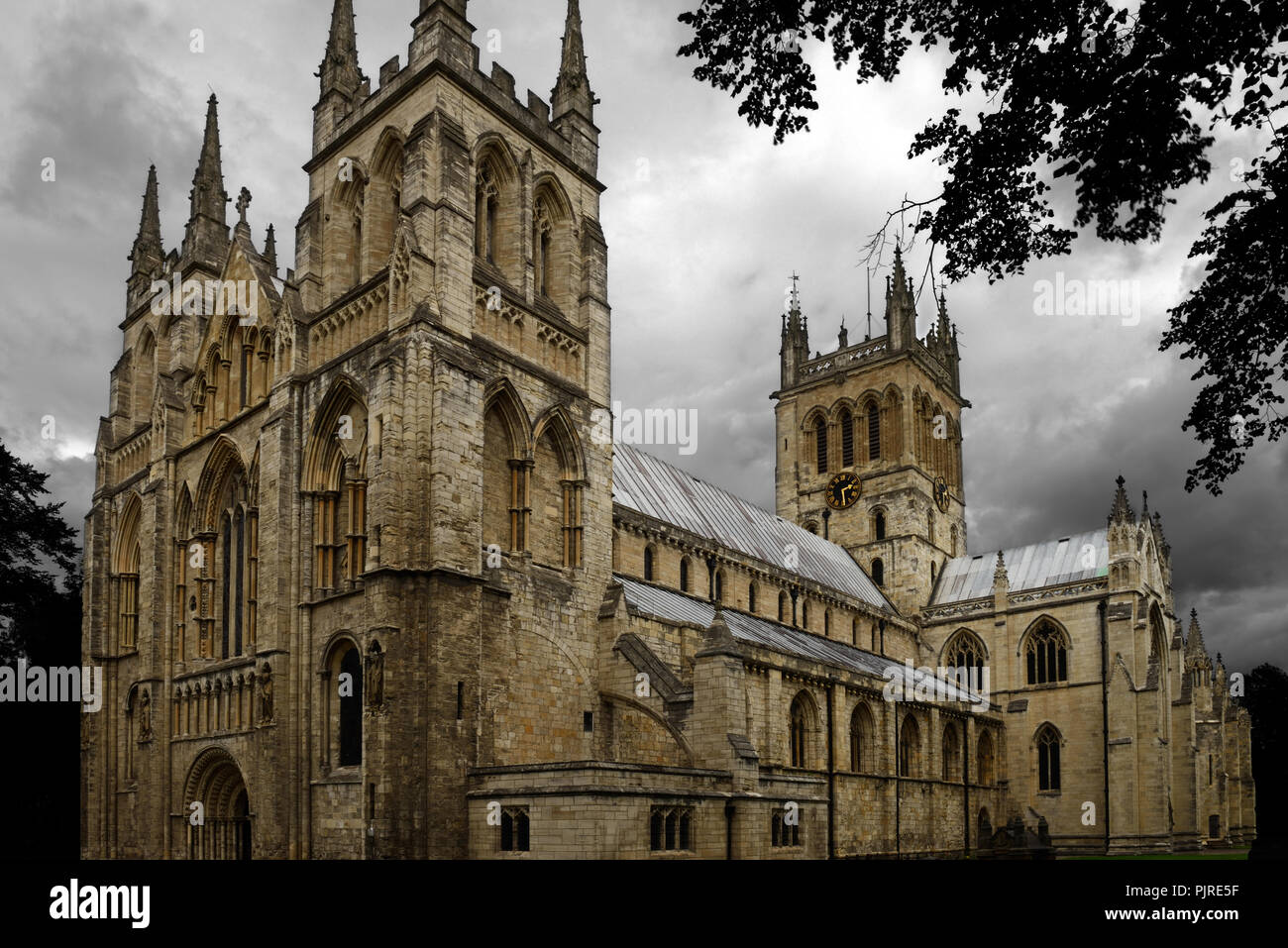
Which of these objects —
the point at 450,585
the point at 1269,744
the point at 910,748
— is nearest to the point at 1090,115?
the point at 450,585

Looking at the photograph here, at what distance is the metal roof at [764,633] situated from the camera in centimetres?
3512

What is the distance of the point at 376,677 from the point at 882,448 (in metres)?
41.5

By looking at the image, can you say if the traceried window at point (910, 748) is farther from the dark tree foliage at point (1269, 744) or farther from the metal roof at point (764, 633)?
the dark tree foliage at point (1269, 744)

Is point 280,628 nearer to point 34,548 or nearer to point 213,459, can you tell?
point 213,459

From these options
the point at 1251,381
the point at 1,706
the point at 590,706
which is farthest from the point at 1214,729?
the point at 1,706

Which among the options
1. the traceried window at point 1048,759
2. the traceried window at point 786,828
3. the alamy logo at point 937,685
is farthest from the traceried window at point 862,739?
the traceried window at point 1048,759

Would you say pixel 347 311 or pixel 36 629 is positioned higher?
pixel 347 311

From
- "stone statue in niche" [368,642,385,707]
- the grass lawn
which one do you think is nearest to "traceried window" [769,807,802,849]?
"stone statue in niche" [368,642,385,707]

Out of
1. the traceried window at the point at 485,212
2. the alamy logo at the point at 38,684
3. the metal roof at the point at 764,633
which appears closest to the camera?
the traceried window at the point at 485,212

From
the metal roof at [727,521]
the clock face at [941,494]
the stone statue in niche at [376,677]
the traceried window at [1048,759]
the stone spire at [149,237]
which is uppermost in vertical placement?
the stone spire at [149,237]

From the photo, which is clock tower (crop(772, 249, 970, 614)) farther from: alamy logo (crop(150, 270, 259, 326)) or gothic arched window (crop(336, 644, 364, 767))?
gothic arched window (crop(336, 644, 364, 767))

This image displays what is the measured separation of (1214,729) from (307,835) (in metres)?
46.5

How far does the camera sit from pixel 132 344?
43812mm
